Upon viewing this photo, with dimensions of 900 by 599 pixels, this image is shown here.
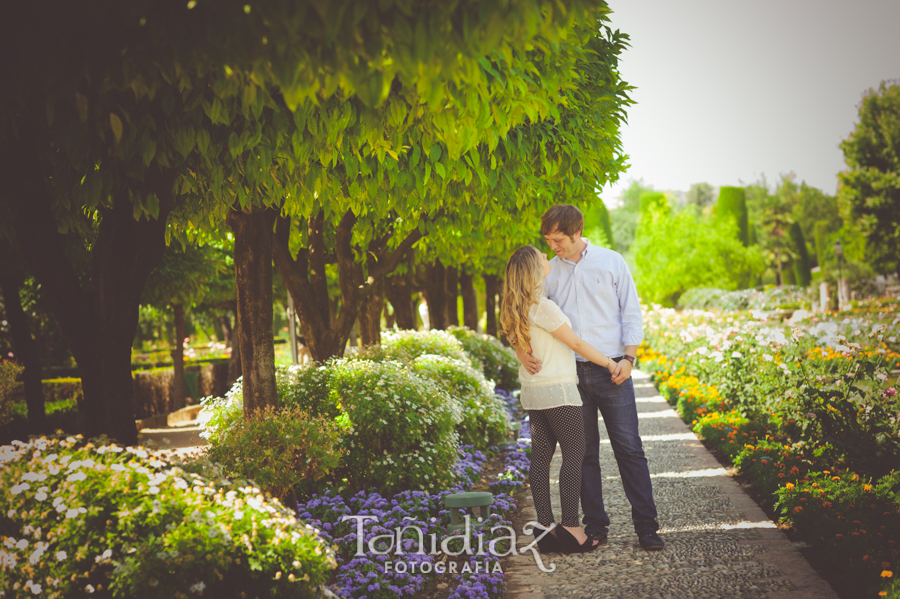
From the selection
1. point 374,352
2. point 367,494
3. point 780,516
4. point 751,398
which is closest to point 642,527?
point 780,516

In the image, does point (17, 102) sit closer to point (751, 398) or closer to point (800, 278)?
point (751, 398)

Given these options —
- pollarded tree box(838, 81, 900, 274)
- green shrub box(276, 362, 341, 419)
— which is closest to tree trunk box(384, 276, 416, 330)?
green shrub box(276, 362, 341, 419)

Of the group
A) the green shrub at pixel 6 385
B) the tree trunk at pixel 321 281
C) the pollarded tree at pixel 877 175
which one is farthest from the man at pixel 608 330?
the pollarded tree at pixel 877 175

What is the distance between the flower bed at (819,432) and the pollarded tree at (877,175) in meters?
25.9

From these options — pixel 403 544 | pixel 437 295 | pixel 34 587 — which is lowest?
pixel 403 544

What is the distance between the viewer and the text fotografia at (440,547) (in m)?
3.82

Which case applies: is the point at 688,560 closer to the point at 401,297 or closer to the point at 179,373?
the point at 401,297

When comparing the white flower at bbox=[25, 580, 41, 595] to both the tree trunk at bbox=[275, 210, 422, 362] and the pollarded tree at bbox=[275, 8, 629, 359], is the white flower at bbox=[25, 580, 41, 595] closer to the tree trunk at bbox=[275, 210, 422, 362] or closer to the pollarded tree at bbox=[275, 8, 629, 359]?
the pollarded tree at bbox=[275, 8, 629, 359]

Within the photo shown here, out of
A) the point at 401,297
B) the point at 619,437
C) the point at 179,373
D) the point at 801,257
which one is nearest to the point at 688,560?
the point at 619,437

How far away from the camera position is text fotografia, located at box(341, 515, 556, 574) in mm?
3824

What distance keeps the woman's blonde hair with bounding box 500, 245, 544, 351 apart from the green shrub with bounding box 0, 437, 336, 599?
1.79 m

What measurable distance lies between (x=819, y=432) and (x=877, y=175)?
3071cm

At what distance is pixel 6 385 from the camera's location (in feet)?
36.1

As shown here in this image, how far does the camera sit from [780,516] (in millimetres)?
4422
